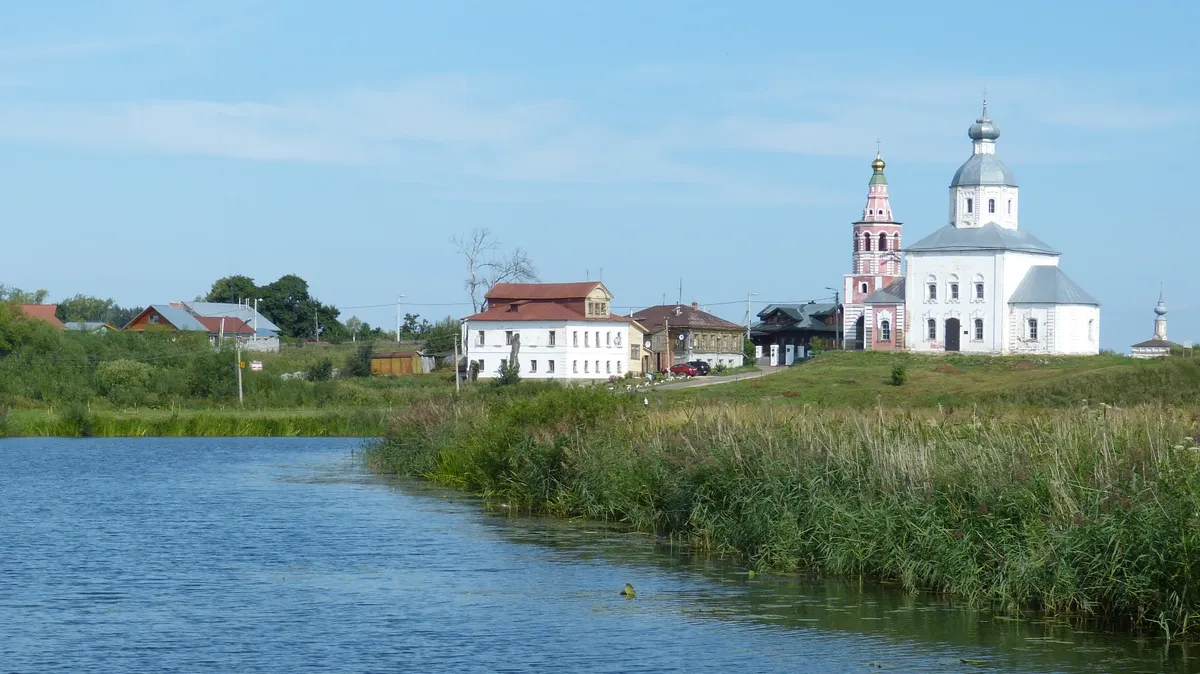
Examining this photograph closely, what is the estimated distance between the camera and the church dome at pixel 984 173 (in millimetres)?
101062

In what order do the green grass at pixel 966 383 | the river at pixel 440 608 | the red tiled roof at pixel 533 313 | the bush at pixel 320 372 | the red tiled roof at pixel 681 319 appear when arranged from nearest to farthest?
1. the river at pixel 440 608
2. the green grass at pixel 966 383
3. the bush at pixel 320 372
4. the red tiled roof at pixel 533 313
5. the red tiled roof at pixel 681 319

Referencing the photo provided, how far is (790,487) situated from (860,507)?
1.76 metres

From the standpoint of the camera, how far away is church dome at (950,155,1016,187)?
101 meters

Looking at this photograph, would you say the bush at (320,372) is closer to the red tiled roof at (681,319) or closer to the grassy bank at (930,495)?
the red tiled roof at (681,319)

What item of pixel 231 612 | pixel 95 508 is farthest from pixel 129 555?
pixel 95 508

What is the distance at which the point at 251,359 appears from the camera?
92125 millimetres

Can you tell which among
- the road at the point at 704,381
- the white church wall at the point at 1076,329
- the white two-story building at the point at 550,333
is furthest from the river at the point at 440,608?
the white two-story building at the point at 550,333

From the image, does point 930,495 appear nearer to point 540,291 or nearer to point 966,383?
point 966,383

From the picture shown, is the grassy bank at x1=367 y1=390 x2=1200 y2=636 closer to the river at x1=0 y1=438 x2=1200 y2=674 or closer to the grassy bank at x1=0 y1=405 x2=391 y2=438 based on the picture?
the river at x1=0 y1=438 x2=1200 y2=674

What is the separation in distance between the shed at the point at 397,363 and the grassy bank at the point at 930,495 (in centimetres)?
7635

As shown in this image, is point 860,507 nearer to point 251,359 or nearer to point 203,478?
point 203,478

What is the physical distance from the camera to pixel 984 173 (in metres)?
101

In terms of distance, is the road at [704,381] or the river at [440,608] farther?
the road at [704,381]

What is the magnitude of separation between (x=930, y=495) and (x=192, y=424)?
5377cm
